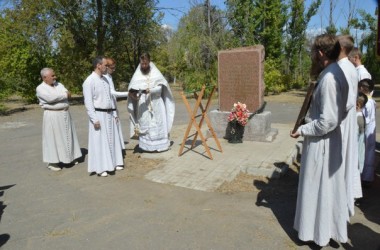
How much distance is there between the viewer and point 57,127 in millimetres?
6711

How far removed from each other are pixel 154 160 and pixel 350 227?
13.1 ft

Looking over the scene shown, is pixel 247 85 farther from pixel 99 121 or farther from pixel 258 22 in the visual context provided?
pixel 258 22

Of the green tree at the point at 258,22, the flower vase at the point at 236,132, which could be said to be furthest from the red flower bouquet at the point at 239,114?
the green tree at the point at 258,22

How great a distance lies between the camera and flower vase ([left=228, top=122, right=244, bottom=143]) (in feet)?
26.9

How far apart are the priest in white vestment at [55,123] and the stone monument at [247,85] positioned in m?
3.70

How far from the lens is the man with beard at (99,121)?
20.2 ft

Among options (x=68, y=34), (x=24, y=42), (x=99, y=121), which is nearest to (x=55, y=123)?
(x=99, y=121)

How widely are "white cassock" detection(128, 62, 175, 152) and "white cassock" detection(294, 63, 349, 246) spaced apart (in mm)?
4210

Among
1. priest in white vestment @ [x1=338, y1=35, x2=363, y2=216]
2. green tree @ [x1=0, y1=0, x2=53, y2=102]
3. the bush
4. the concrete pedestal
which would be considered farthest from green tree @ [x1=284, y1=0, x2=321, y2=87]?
priest in white vestment @ [x1=338, y1=35, x2=363, y2=216]

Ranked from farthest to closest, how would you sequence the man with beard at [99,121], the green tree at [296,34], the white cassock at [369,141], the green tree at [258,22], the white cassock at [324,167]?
the green tree at [296,34] < the green tree at [258,22] < the man with beard at [99,121] < the white cassock at [369,141] < the white cassock at [324,167]

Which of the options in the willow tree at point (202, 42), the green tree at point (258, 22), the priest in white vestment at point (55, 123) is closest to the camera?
the priest in white vestment at point (55, 123)

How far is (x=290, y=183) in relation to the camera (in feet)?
18.7

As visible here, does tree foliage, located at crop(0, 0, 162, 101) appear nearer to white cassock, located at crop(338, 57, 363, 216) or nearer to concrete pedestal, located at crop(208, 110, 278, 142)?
concrete pedestal, located at crop(208, 110, 278, 142)

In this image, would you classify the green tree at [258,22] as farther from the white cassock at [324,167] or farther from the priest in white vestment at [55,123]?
the white cassock at [324,167]
